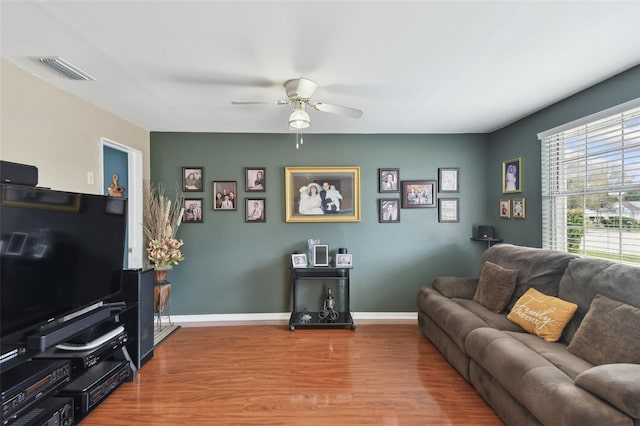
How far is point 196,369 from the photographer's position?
2807 mm

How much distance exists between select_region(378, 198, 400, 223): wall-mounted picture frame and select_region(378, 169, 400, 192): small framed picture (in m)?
0.15

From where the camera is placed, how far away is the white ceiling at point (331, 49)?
64.4 inches

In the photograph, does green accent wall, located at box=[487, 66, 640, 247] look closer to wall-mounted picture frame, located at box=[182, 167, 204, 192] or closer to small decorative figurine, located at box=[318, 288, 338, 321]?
small decorative figurine, located at box=[318, 288, 338, 321]

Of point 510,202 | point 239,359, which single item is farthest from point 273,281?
point 510,202

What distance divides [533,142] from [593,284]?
1.76m

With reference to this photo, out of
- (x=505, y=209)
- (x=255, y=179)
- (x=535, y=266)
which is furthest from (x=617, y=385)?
(x=255, y=179)

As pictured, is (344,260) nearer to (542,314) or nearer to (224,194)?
(224,194)

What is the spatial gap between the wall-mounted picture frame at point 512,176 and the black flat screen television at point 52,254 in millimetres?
4091

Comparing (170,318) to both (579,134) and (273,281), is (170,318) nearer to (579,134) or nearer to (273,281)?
(273,281)

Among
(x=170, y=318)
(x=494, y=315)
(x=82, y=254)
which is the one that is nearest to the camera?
(x=82, y=254)

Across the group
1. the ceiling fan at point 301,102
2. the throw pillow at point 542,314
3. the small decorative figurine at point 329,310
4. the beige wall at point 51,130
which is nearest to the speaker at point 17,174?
the beige wall at point 51,130

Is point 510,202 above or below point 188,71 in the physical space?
below

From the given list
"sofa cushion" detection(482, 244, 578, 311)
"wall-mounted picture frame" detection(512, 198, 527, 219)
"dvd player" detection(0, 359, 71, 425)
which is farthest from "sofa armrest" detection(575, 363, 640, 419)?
"dvd player" detection(0, 359, 71, 425)

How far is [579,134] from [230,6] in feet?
10.1
